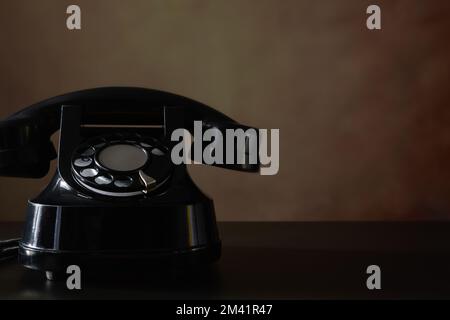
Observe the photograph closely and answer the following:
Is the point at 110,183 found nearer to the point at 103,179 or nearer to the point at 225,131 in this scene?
the point at 103,179

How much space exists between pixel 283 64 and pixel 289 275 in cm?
88

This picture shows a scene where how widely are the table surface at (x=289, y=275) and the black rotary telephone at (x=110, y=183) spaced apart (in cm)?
3

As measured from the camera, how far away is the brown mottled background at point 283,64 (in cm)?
146

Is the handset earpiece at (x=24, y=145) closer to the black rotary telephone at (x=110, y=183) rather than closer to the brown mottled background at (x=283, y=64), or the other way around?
the black rotary telephone at (x=110, y=183)

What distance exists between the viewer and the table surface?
23.1 inches

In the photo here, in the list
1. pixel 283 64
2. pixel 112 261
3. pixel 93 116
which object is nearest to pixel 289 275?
pixel 112 261

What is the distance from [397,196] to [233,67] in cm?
54

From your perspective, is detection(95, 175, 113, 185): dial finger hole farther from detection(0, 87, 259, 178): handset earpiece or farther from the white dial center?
detection(0, 87, 259, 178): handset earpiece

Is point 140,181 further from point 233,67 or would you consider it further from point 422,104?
point 422,104

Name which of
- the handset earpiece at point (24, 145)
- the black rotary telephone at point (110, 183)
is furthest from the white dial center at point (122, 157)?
the handset earpiece at point (24, 145)

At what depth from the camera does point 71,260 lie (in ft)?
2.01

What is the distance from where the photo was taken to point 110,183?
67 centimetres

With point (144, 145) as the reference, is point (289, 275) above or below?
below
